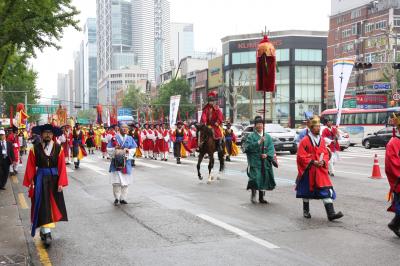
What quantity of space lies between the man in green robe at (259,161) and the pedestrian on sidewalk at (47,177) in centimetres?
422

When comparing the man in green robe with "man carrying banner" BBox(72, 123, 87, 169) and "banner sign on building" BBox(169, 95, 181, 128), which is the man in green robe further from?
"banner sign on building" BBox(169, 95, 181, 128)

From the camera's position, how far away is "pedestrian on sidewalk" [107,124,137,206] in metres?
10.8

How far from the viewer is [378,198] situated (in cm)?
1099

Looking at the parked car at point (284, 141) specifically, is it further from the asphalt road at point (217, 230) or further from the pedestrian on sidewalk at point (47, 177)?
the pedestrian on sidewalk at point (47, 177)

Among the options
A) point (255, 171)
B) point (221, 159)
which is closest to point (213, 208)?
point (255, 171)

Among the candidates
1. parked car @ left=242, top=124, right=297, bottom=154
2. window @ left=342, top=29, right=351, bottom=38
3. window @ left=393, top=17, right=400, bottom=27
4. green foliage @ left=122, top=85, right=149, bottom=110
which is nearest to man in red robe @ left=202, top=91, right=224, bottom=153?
parked car @ left=242, top=124, right=297, bottom=154

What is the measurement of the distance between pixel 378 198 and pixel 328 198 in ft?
10.2

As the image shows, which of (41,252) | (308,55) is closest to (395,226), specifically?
(41,252)

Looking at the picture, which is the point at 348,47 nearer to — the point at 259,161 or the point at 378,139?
the point at 378,139

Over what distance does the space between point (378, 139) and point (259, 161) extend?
25.7 meters

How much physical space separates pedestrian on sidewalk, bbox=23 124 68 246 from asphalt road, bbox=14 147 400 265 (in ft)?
1.53

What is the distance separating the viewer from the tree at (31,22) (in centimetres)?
1416

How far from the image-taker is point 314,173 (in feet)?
28.1

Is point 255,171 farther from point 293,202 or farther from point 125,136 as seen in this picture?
point 125,136
